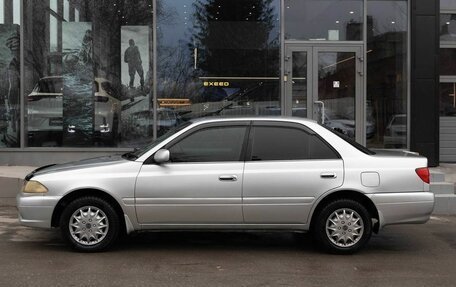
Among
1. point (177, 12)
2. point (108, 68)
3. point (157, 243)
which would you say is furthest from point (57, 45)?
point (157, 243)

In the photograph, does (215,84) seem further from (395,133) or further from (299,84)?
(395,133)

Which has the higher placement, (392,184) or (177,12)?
(177,12)

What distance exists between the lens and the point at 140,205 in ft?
21.7

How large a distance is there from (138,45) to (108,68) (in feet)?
2.70

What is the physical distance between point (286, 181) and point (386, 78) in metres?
7.30

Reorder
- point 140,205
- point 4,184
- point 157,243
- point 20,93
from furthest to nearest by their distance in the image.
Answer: point 20,93 < point 4,184 < point 157,243 < point 140,205

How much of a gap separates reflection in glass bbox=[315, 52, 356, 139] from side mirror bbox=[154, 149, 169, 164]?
6.83 metres

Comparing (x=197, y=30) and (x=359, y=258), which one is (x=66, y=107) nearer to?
(x=197, y=30)

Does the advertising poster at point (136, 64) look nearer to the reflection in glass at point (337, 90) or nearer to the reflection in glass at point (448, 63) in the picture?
the reflection in glass at point (337, 90)

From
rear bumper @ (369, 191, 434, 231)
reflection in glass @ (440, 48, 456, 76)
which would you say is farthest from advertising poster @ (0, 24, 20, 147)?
reflection in glass @ (440, 48, 456, 76)

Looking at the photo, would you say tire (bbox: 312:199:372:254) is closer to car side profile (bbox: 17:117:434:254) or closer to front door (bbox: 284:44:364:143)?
car side profile (bbox: 17:117:434:254)

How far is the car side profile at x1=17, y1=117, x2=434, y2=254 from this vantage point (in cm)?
662

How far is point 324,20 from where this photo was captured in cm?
1297

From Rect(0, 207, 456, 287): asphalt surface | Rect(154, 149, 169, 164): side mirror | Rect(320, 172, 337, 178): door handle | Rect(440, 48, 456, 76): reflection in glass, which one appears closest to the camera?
Rect(0, 207, 456, 287): asphalt surface
